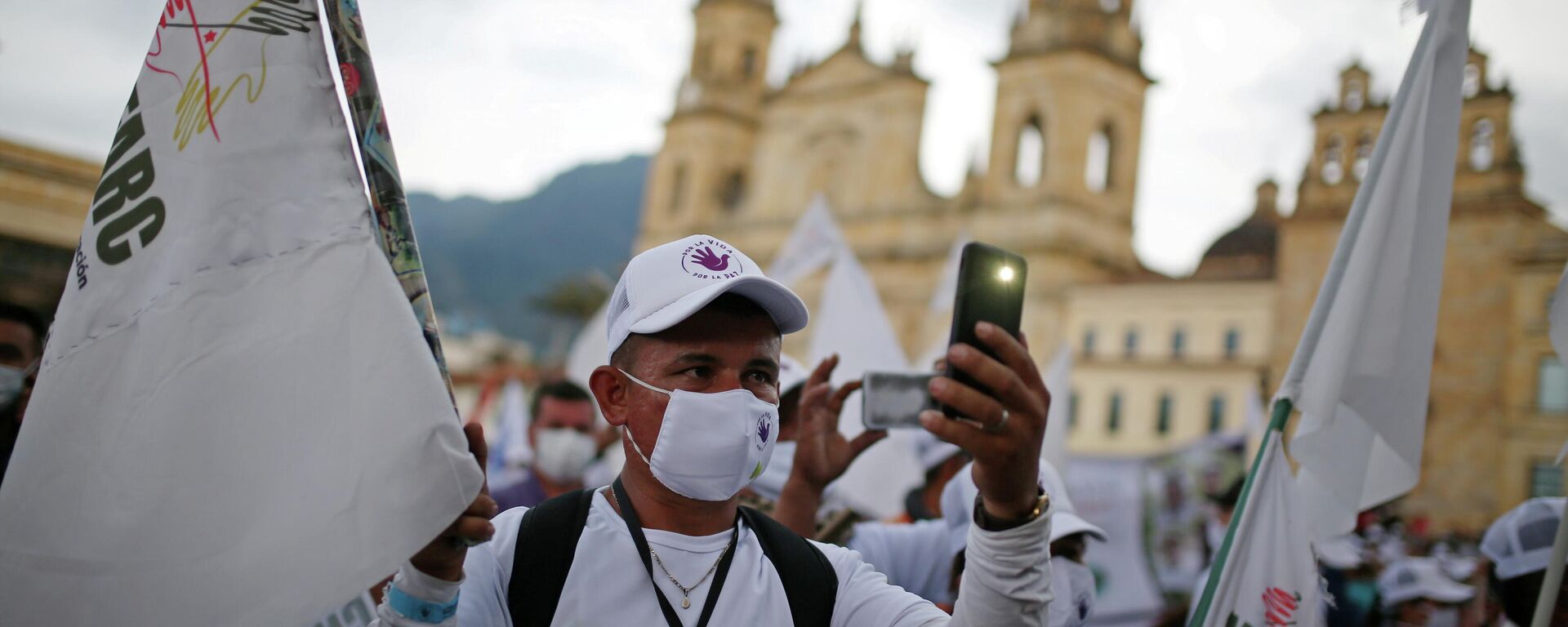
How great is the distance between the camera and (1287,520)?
9.94ft

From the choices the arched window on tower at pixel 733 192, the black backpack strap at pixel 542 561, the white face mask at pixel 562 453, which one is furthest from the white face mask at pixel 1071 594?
the arched window on tower at pixel 733 192

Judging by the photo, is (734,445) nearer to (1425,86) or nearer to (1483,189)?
(1425,86)

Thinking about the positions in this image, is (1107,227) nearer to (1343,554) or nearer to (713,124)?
(713,124)

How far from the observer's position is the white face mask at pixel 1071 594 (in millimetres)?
3143

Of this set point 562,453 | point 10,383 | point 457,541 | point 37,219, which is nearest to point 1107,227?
point 37,219

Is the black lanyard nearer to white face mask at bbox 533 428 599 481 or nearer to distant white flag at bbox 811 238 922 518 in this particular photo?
distant white flag at bbox 811 238 922 518

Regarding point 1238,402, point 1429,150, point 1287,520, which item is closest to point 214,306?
point 1287,520

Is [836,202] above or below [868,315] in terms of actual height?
above

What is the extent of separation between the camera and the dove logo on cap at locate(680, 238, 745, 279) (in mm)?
2100

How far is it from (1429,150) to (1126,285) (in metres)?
34.3

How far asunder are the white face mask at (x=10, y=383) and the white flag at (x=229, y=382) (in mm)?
1984

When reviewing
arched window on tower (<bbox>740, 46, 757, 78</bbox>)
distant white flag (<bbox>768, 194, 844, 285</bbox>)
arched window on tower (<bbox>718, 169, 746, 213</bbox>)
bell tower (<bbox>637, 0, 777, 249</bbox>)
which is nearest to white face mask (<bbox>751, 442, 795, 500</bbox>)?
distant white flag (<bbox>768, 194, 844, 285</bbox>)

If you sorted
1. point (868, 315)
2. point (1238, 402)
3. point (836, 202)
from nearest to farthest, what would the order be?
1. point (868, 315)
2. point (1238, 402)
3. point (836, 202)

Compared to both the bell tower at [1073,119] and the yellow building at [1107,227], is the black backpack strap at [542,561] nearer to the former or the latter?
the yellow building at [1107,227]
